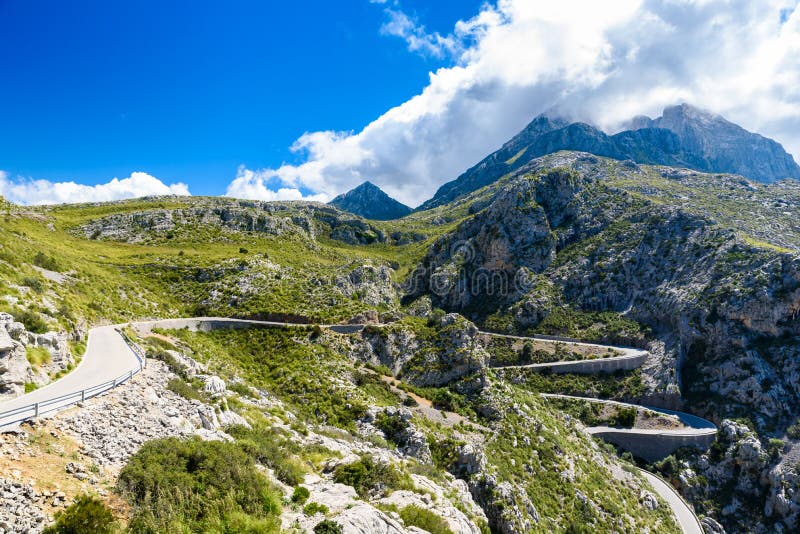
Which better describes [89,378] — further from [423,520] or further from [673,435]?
[673,435]

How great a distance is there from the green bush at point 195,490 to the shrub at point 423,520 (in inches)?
217

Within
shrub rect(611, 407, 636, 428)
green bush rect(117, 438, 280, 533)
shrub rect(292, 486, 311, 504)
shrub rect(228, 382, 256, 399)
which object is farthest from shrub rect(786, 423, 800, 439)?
green bush rect(117, 438, 280, 533)

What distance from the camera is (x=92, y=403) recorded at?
13.2 m

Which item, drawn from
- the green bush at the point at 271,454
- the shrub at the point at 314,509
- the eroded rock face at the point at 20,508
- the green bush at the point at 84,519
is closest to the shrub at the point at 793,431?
the green bush at the point at 271,454

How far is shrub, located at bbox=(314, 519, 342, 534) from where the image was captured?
11.8m

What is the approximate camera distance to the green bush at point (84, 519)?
8.21 m

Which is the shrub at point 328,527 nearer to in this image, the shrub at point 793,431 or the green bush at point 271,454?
the green bush at point 271,454

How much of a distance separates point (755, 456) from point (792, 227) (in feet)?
328

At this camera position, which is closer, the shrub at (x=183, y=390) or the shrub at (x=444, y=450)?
the shrub at (x=183, y=390)

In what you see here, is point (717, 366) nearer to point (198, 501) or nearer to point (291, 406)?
point (291, 406)

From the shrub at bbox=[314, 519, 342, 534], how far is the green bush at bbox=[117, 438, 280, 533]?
4.24ft

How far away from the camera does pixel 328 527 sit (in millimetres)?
11906

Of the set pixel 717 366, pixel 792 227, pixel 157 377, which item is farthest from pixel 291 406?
pixel 792 227

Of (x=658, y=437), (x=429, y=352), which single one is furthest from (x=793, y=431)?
(x=429, y=352)
